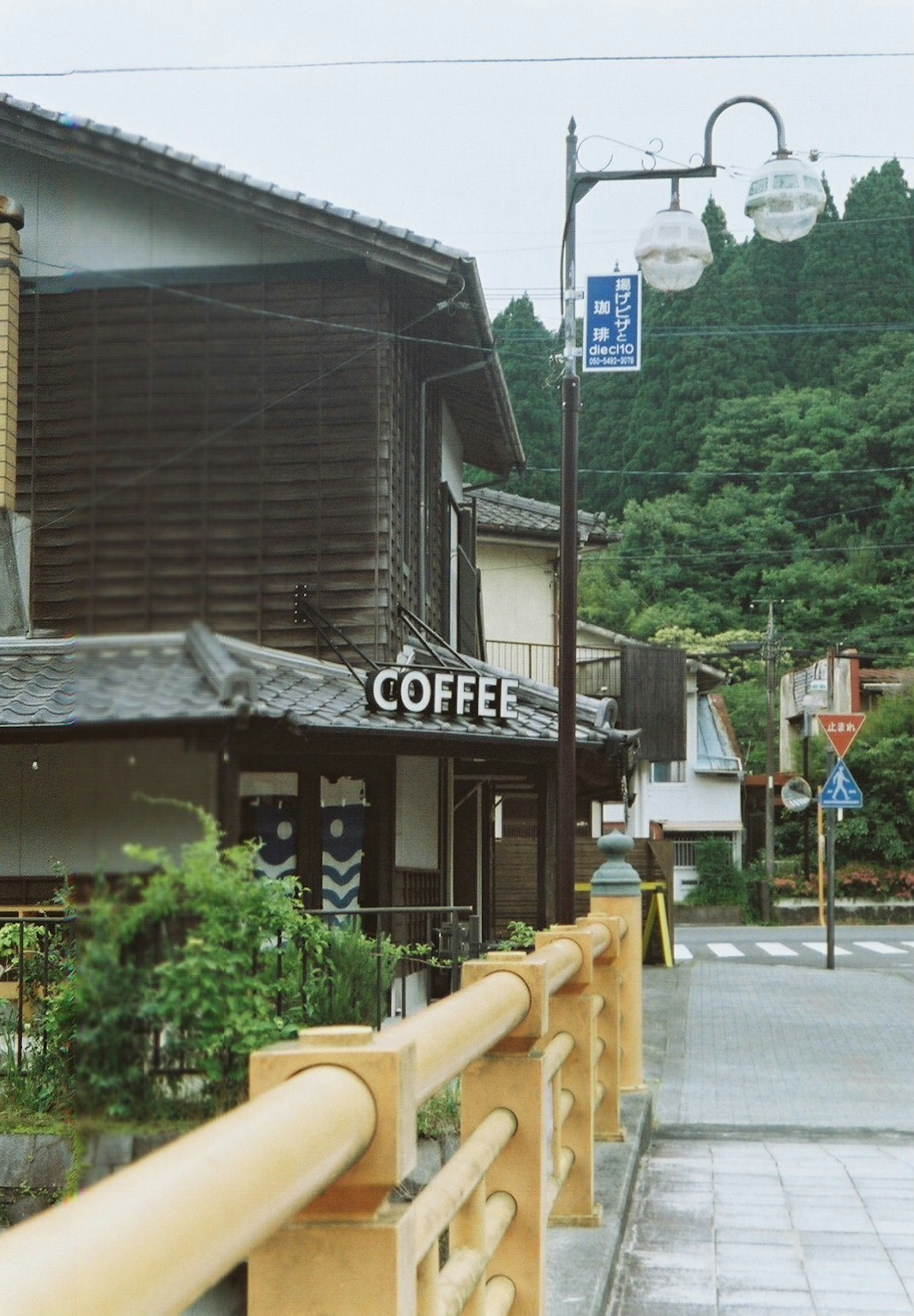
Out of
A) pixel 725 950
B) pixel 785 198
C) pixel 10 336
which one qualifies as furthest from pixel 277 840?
pixel 725 950

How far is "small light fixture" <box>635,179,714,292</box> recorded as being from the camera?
825 cm

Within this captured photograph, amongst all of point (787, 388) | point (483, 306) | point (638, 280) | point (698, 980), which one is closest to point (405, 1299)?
point (483, 306)

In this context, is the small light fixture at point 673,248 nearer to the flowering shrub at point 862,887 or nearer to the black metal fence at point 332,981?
the black metal fence at point 332,981

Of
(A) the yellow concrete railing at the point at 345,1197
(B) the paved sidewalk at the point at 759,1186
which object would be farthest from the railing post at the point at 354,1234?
(B) the paved sidewalk at the point at 759,1186

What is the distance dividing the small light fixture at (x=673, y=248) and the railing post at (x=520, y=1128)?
6.14 metres

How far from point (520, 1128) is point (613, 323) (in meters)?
7.33

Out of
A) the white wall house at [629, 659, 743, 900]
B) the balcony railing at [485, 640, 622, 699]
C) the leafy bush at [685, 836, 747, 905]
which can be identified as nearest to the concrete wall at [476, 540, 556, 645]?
the balcony railing at [485, 640, 622, 699]

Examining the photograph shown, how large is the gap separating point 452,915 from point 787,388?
4.57 metres

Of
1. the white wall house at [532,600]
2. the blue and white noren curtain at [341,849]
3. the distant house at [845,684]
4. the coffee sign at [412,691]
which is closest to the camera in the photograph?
the blue and white noren curtain at [341,849]

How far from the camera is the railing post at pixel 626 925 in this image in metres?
6.37

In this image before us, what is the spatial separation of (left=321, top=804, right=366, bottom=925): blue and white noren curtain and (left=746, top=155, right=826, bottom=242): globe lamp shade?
6.76 metres

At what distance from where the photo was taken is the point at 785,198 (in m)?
7.57

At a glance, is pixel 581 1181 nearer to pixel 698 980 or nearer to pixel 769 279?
pixel 769 279

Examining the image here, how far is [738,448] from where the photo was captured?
42.2ft
